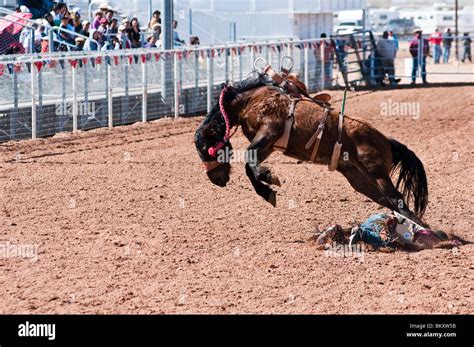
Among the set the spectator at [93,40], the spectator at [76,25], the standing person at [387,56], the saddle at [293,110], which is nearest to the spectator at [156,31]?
the spectator at [76,25]

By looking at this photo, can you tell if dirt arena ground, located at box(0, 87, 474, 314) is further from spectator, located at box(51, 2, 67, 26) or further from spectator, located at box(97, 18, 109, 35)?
spectator, located at box(97, 18, 109, 35)

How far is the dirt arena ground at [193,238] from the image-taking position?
778cm

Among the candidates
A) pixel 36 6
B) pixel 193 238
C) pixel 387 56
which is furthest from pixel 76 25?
pixel 193 238

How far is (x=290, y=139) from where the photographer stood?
9539 mm

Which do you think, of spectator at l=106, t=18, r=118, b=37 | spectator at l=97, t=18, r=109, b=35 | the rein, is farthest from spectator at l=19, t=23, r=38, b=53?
the rein

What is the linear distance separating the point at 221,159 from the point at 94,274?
75.8 inches

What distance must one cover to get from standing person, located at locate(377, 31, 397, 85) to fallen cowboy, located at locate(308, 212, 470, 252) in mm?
21672

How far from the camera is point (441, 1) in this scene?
287ft

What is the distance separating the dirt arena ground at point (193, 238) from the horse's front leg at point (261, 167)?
0.58 metres

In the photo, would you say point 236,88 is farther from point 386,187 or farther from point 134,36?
point 134,36

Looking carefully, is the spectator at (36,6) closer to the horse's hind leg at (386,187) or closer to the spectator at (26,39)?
the spectator at (26,39)

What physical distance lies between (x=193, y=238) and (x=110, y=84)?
10.4 meters

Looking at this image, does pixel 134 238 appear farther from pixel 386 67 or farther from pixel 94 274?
pixel 386 67
